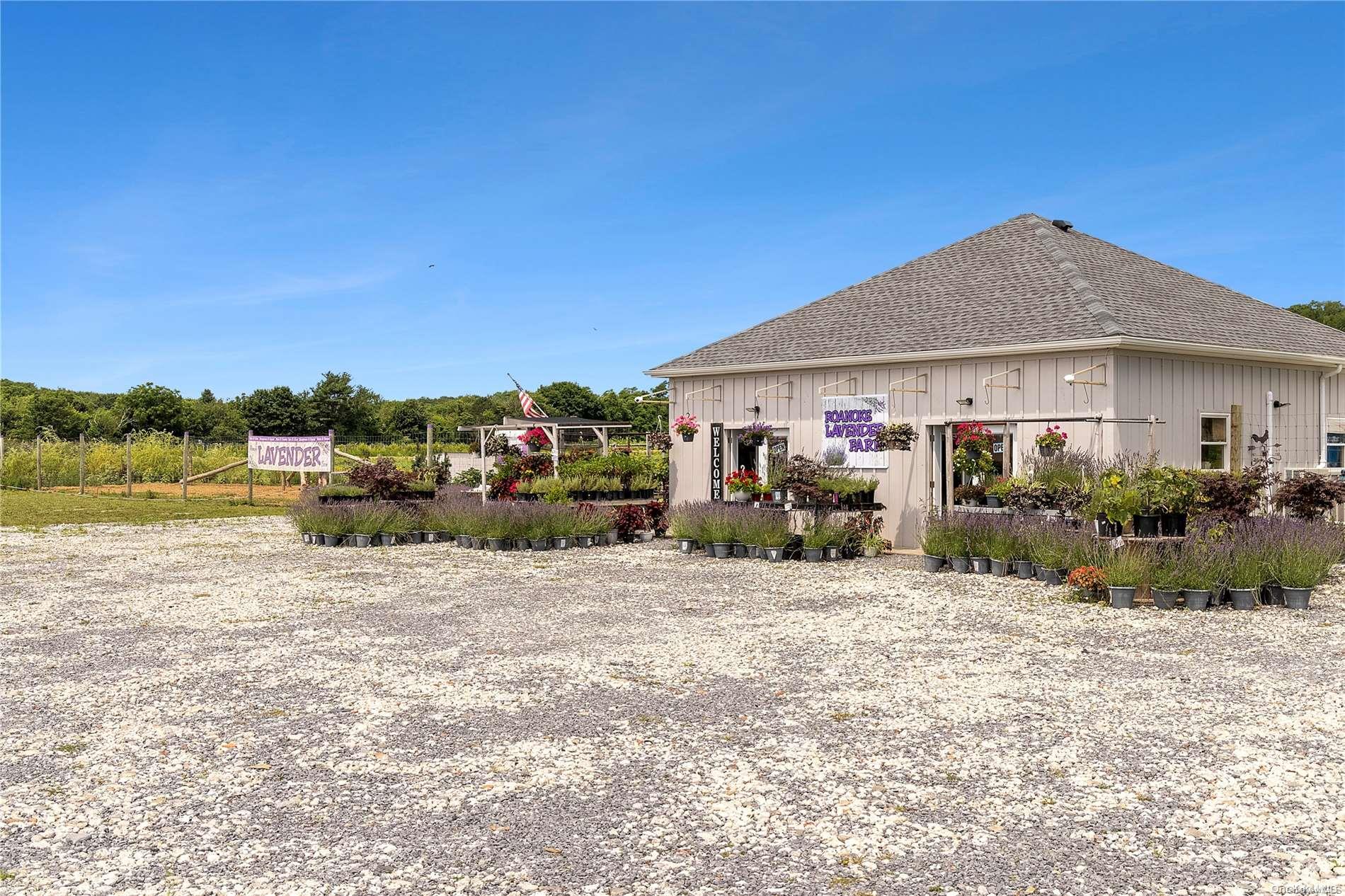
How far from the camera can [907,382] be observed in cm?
1474

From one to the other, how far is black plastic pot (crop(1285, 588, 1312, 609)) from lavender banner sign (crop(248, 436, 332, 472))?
57.4 feet

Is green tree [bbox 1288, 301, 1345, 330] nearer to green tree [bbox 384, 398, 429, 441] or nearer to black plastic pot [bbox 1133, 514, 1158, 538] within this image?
black plastic pot [bbox 1133, 514, 1158, 538]

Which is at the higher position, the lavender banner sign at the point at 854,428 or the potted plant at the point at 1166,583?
the lavender banner sign at the point at 854,428

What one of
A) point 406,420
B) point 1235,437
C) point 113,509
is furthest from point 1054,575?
point 406,420

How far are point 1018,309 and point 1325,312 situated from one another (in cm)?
3449

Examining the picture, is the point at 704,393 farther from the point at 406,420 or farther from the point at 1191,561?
the point at 406,420

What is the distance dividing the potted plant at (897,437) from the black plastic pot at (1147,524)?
360cm

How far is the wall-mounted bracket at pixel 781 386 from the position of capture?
16.2 m

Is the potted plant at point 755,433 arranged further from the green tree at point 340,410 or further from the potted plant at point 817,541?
the green tree at point 340,410

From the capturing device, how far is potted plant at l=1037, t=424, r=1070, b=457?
12.4 m

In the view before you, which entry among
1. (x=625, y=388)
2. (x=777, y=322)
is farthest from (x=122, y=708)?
(x=625, y=388)

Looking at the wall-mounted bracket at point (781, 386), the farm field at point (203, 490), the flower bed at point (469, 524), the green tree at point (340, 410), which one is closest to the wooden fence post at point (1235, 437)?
the wall-mounted bracket at point (781, 386)

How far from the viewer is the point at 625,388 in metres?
64.2

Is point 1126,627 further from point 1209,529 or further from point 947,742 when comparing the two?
point 947,742
